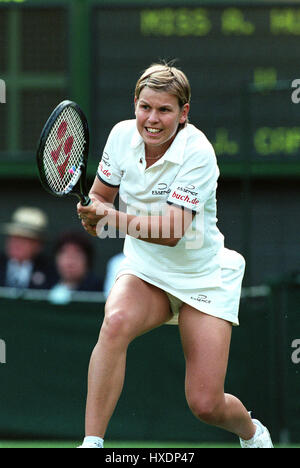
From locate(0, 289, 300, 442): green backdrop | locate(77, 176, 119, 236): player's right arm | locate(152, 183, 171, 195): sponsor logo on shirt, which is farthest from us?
locate(0, 289, 300, 442): green backdrop

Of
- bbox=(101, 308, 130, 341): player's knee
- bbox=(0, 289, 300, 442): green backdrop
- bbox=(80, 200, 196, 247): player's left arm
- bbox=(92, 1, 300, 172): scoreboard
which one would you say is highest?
bbox=(92, 1, 300, 172): scoreboard

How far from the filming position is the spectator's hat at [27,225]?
27.8 ft

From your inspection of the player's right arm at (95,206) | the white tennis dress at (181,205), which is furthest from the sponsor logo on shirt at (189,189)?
the player's right arm at (95,206)

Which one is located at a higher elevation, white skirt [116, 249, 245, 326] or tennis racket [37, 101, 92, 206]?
tennis racket [37, 101, 92, 206]

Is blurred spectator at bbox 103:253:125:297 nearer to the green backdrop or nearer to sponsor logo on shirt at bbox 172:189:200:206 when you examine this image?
the green backdrop

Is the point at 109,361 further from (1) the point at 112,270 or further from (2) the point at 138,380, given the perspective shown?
(1) the point at 112,270

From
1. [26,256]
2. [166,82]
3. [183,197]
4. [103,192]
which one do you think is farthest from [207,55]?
[183,197]

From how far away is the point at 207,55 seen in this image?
8.67m

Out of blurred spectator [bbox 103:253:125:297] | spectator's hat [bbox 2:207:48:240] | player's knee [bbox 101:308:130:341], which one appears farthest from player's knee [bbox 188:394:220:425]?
spectator's hat [bbox 2:207:48:240]

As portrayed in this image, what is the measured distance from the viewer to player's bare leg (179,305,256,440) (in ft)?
16.3

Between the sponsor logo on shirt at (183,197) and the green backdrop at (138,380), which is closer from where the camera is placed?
the sponsor logo on shirt at (183,197)

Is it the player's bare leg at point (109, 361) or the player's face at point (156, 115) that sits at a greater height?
the player's face at point (156, 115)

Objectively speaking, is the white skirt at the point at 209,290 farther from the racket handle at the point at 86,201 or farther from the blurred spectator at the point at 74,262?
the blurred spectator at the point at 74,262

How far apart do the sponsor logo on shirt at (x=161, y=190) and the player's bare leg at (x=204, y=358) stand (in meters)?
0.54
